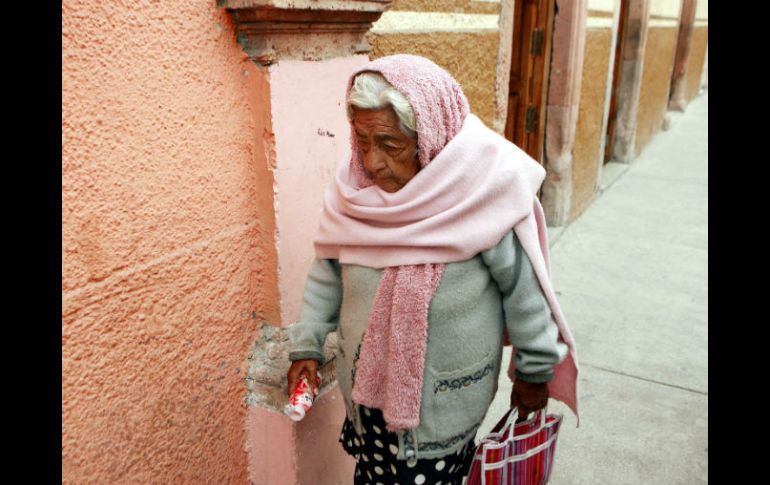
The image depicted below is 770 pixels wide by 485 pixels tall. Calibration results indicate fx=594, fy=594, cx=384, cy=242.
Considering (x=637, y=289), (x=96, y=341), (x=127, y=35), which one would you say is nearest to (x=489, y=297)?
(x=96, y=341)

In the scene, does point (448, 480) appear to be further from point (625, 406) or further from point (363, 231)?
point (625, 406)

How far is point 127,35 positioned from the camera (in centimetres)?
143

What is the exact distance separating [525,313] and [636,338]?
8.51 feet

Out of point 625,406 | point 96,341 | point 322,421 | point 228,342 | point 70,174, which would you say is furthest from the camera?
point 625,406

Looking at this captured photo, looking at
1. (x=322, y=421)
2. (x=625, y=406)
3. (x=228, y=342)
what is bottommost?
(x=625, y=406)

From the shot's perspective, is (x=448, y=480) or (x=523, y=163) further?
(x=448, y=480)

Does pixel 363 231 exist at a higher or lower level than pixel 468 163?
lower

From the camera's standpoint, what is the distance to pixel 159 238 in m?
1.61

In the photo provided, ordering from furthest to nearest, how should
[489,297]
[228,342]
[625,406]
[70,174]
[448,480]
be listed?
[625,406] < [228,342] < [448,480] < [489,297] < [70,174]

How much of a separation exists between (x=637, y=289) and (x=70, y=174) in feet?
13.6

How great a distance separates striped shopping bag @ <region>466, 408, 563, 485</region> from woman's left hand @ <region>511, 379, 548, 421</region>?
3 cm

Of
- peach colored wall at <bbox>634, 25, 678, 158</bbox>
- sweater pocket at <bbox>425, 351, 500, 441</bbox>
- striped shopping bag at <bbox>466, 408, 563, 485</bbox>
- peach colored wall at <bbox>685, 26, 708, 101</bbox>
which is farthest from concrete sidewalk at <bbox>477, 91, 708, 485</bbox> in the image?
peach colored wall at <bbox>685, 26, 708, 101</bbox>

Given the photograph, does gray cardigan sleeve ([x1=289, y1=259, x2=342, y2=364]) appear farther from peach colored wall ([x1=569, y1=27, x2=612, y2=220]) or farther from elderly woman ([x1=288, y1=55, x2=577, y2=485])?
peach colored wall ([x1=569, y1=27, x2=612, y2=220])

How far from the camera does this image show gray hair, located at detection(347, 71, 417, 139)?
137 cm
